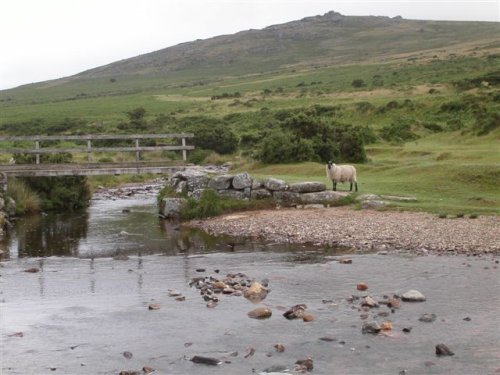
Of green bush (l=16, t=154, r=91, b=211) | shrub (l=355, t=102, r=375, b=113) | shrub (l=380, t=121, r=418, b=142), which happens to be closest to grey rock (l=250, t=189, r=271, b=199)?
green bush (l=16, t=154, r=91, b=211)

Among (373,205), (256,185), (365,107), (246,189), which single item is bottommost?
(373,205)

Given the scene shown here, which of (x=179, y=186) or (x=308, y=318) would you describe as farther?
(x=179, y=186)

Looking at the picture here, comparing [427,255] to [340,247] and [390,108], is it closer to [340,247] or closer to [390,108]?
[340,247]

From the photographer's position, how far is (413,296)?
14836 millimetres

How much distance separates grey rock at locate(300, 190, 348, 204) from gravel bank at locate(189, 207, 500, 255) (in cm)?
78

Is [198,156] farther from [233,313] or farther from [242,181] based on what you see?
[233,313]

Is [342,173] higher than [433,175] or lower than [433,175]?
higher

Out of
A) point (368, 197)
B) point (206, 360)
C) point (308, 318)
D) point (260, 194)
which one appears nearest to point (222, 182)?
point (260, 194)

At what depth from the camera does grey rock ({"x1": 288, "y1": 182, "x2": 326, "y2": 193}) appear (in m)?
27.2

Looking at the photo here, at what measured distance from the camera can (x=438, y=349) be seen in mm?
11758

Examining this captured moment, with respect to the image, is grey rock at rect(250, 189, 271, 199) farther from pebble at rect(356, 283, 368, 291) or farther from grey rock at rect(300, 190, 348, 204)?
pebble at rect(356, 283, 368, 291)

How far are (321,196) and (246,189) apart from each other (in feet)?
10.7

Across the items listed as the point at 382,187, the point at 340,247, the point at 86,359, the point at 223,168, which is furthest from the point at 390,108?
the point at 86,359

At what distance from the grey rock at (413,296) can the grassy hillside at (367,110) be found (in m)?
9.12
